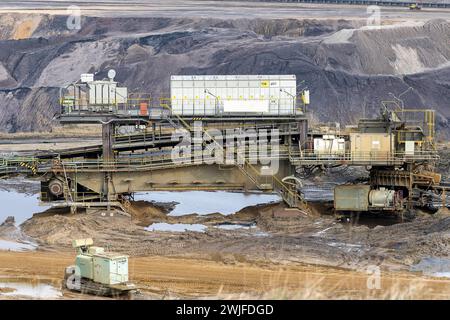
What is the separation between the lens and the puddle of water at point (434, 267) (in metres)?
39.3

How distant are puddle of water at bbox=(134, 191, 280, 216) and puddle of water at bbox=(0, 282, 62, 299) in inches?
727

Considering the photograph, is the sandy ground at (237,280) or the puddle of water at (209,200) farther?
the puddle of water at (209,200)

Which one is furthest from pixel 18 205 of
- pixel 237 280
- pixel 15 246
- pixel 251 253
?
pixel 237 280

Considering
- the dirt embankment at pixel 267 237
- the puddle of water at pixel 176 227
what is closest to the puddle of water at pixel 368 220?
the dirt embankment at pixel 267 237

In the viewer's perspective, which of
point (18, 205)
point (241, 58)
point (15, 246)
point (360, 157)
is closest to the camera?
point (15, 246)

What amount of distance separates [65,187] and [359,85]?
4117 cm

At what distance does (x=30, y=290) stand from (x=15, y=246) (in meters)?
10.1

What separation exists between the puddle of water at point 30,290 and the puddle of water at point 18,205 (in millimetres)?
14762

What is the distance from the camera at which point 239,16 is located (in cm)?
10356

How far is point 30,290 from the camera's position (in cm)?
3584

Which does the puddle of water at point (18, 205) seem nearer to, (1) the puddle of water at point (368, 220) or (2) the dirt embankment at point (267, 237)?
(2) the dirt embankment at point (267, 237)

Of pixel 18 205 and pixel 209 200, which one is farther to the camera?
pixel 209 200

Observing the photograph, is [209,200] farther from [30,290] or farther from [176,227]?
[30,290]
